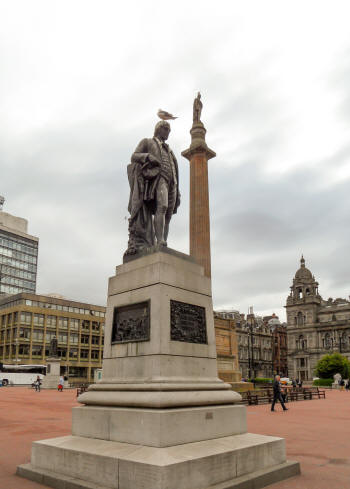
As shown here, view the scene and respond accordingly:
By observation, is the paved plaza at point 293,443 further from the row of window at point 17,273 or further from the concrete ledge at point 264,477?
the row of window at point 17,273

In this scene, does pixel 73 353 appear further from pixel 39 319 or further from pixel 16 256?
pixel 16 256

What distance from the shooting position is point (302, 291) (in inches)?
4082

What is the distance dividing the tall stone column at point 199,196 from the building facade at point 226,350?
16.3 feet

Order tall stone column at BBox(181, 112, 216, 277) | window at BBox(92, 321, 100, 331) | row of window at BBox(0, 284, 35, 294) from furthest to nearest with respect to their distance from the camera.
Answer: row of window at BBox(0, 284, 35, 294) → window at BBox(92, 321, 100, 331) → tall stone column at BBox(181, 112, 216, 277)

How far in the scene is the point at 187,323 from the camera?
316 inches

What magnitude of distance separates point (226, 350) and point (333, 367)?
36736 millimetres

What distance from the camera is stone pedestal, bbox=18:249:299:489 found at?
607cm

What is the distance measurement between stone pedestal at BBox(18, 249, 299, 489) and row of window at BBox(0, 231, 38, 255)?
11502 cm

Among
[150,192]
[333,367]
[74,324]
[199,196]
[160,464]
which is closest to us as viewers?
[160,464]

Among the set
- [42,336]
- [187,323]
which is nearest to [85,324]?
[42,336]

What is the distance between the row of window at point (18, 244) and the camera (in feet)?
377

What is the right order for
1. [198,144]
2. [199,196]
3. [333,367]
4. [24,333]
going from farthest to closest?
[24,333]
[333,367]
[198,144]
[199,196]

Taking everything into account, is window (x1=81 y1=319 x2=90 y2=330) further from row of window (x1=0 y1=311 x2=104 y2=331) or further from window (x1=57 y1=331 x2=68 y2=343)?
window (x1=57 y1=331 x2=68 y2=343)

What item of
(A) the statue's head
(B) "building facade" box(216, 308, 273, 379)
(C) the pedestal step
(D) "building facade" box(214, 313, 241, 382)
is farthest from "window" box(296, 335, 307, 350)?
(C) the pedestal step
